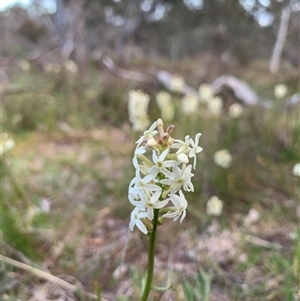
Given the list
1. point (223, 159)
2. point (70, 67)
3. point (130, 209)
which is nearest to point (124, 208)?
point (130, 209)

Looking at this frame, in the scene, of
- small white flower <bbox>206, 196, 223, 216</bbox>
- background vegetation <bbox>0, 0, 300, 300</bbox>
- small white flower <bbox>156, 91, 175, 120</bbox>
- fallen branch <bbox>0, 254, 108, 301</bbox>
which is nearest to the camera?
fallen branch <bbox>0, 254, 108, 301</bbox>

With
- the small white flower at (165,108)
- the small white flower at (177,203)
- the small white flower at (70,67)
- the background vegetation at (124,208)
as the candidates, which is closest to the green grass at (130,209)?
the background vegetation at (124,208)

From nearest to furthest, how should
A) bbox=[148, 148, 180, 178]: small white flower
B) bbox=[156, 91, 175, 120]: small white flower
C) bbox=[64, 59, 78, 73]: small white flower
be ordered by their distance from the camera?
bbox=[148, 148, 180, 178]: small white flower → bbox=[156, 91, 175, 120]: small white flower → bbox=[64, 59, 78, 73]: small white flower

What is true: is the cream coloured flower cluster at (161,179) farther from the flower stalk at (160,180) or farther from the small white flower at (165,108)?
the small white flower at (165,108)

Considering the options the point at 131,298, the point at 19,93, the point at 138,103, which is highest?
the point at 138,103

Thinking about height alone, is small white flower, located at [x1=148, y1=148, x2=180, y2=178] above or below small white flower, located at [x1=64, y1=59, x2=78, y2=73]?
above

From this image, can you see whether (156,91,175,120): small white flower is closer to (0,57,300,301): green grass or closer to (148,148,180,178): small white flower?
(0,57,300,301): green grass

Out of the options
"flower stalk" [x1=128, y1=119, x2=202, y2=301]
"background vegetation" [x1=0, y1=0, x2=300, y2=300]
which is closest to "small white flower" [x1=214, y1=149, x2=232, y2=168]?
"background vegetation" [x1=0, y1=0, x2=300, y2=300]

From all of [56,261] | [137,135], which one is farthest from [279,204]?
[56,261]

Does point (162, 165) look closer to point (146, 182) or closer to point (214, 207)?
point (146, 182)

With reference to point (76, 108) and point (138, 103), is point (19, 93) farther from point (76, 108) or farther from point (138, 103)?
point (138, 103)

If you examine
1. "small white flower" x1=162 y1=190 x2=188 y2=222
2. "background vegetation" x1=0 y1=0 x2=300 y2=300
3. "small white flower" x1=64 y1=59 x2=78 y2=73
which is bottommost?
"small white flower" x1=64 y1=59 x2=78 y2=73
